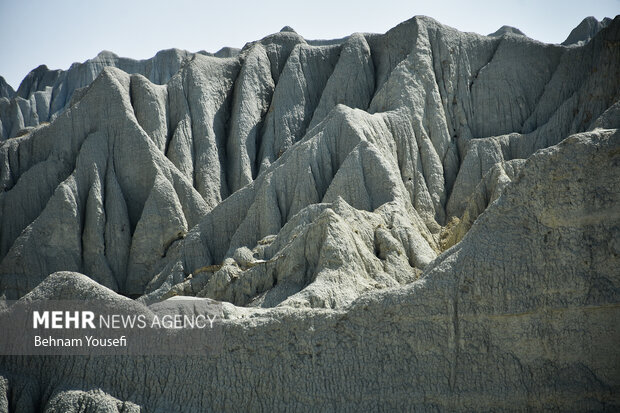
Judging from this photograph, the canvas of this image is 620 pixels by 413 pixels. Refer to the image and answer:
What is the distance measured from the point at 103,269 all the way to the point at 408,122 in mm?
14186

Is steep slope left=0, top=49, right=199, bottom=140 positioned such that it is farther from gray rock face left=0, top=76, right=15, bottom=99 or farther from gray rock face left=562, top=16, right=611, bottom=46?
gray rock face left=562, top=16, right=611, bottom=46

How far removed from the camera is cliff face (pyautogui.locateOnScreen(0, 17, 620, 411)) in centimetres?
1900

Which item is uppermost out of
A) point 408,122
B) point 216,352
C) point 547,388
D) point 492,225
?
point 408,122

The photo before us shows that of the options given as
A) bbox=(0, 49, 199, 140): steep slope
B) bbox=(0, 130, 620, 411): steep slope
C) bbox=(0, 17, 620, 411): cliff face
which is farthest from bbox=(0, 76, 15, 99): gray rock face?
bbox=(0, 130, 620, 411): steep slope

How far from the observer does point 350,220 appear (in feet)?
96.9

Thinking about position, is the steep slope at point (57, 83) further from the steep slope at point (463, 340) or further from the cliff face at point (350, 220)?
the steep slope at point (463, 340)


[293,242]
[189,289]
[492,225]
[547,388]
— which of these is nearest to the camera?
[547,388]

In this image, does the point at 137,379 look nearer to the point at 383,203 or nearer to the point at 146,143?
the point at 383,203

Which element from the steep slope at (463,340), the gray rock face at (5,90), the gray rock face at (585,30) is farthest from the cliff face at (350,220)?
the gray rock face at (5,90)

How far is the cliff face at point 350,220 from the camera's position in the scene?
19.0m

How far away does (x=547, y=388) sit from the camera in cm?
1850

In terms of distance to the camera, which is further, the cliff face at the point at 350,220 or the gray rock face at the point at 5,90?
the gray rock face at the point at 5,90

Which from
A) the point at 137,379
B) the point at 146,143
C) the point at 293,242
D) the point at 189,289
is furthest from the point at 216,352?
the point at 146,143

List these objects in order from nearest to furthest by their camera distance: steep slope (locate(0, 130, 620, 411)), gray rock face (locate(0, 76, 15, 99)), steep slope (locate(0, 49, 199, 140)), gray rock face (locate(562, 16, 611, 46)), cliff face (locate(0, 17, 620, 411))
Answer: steep slope (locate(0, 130, 620, 411)) < cliff face (locate(0, 17, 620, 411)) < gray rock face (locate(562, 16, 611, 46)) < steep slope (locate(0, 49, 199, 140)) < gray rock face (locate(0, 76, 15, 99))
